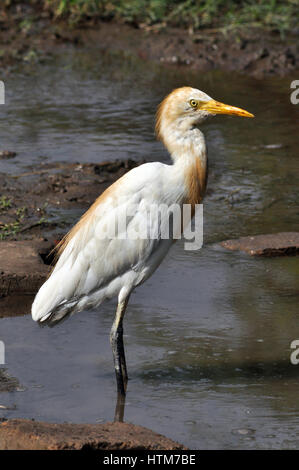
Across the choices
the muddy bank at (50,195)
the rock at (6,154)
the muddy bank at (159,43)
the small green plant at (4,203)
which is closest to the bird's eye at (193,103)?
the muddy bank at (50,195)

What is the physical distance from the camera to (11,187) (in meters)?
7.73

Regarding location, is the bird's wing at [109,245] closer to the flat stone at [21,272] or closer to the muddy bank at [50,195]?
the flat stone at [21,272]

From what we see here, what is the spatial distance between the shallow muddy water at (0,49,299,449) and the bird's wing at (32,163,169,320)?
1.21ft

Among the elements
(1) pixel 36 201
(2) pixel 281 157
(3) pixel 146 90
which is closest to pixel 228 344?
(1) pixel 36 201

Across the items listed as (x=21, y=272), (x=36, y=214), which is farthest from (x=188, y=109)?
(x=36, y=214)

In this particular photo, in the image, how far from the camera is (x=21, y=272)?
5738 millimetres

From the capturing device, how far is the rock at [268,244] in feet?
20.5

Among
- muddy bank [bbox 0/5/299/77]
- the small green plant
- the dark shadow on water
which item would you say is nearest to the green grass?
muddy bank [bbox 0/5/299/77]

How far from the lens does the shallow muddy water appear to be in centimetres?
430

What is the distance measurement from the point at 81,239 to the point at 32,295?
1025mm

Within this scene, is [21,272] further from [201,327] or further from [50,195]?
[50,195]

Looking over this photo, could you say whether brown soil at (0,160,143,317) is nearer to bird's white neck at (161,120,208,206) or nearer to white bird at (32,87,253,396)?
white bird at (32,87,253,396)

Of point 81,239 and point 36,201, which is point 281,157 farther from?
point 81,239
